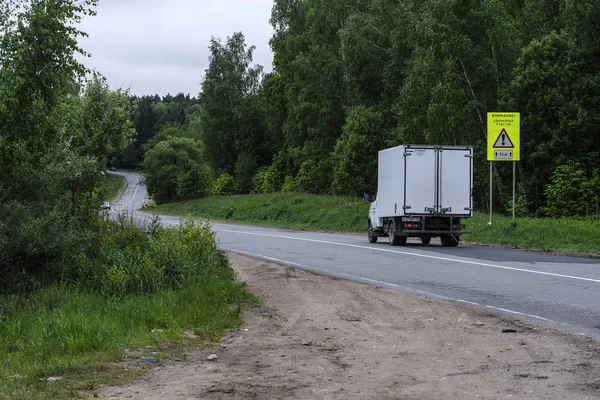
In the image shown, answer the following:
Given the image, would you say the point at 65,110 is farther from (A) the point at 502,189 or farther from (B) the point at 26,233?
(A) the point at 502,189

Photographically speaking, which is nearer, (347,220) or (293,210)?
(347,220)

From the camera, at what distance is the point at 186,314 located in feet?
35.3

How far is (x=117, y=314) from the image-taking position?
426 inches

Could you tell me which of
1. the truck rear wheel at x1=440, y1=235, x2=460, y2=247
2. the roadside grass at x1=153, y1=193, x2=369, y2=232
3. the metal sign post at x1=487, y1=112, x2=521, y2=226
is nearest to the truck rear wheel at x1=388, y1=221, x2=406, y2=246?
the truck rear wheel at x1=440, y1=235, x2=460, y2=247

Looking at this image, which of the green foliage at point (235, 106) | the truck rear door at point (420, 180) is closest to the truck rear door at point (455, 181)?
the truck rear door at point (420, 180)

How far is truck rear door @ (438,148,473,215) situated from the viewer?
83.8ft

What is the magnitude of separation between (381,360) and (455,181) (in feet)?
60.2

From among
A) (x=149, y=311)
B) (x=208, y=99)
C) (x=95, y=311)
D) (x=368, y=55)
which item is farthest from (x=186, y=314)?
(x=208, y=99)

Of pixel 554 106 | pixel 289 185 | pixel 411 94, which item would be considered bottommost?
pixel 289 185

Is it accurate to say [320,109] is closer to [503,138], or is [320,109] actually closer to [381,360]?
[503,138]

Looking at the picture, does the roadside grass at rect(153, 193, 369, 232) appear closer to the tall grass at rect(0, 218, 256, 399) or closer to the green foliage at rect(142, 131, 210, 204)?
the green foliage at rect(142, 131, 210, 204)

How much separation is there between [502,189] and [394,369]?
37545 millimetres

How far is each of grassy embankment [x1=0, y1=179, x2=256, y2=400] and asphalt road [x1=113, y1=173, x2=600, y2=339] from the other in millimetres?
3474

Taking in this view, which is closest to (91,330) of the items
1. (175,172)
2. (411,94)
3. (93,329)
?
(93,329)
